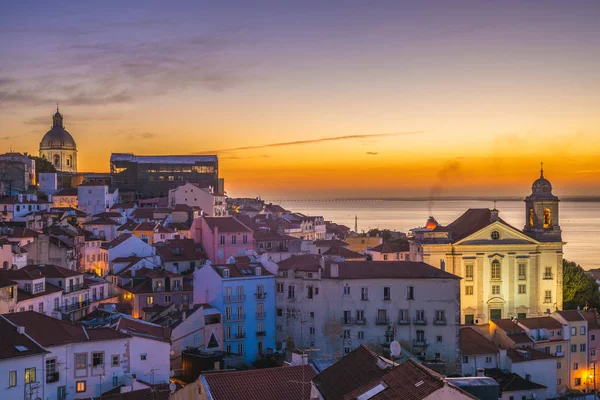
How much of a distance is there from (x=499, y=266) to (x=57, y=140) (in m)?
82.5

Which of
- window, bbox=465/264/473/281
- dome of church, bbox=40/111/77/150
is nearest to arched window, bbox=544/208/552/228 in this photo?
window, bbox=465/264/473/281

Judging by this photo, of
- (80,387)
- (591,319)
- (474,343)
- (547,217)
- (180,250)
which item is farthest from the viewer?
(547,217)

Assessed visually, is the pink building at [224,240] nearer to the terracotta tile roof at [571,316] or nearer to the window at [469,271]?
the window at [469,271]

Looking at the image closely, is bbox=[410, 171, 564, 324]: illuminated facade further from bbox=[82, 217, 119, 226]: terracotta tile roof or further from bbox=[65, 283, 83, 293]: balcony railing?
bbox=[82, 217, 119, 226]: terracotta tile roof

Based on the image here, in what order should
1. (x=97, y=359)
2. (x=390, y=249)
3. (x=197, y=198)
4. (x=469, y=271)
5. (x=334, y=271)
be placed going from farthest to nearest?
(x=197, y=198), (x=390, y=249), (x=469, y=271), (x=334, y=271), (x=97, y=359)

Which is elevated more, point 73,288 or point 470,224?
point 470,224

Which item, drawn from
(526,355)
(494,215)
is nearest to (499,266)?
(494,215)

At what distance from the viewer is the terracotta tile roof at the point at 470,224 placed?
53938 mm

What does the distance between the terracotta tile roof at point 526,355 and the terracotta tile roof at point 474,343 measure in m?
0.86

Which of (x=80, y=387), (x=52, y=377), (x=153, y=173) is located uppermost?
(x=153, y=173)

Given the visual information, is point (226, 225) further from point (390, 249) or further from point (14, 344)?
point (14, 344)

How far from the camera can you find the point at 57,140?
117m

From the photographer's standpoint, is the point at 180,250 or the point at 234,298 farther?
the point at 180,250

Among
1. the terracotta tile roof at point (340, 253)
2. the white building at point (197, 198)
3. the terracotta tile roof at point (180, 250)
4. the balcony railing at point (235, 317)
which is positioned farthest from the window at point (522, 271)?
the white building at point (197, 198)
